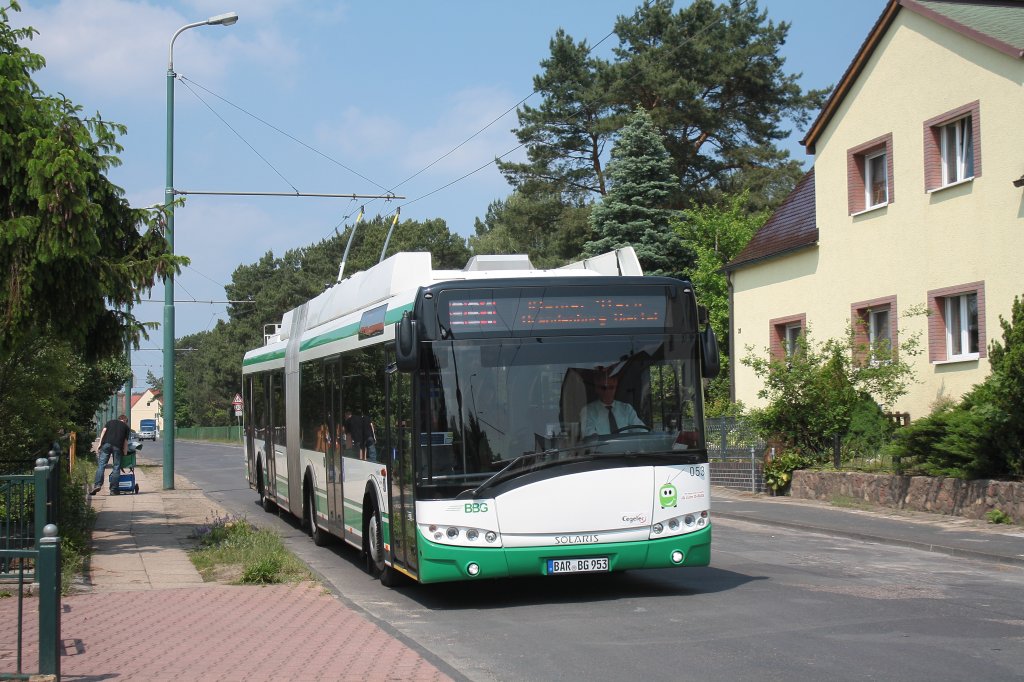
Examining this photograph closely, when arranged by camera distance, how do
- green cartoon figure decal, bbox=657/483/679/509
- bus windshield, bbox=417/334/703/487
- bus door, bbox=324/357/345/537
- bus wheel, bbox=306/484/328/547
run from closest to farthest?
bus windshield, bbox=417/334/703/487 → green cartoon figure decal, bbox=657/483/679/509 → bus door, bbox=324/357/345/537 → bus wheel, bbox=306/484/328/547

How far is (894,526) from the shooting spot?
662 inches

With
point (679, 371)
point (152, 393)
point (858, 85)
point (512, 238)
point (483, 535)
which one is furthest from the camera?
point (152, 393)

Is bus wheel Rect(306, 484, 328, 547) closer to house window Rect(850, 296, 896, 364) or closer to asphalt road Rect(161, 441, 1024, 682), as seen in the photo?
asphalt road Rect(161, 441, 1024, 682)

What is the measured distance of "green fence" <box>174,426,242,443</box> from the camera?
94.2 m

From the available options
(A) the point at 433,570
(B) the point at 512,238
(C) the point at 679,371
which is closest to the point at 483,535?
(A) the point at 433,570

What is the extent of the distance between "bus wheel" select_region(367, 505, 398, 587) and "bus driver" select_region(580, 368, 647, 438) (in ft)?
8.88

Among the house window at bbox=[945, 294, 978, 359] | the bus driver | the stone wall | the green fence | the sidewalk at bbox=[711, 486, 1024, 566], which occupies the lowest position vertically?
the green fence

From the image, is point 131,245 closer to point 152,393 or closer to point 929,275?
point 929,275

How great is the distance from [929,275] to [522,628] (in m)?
16.1

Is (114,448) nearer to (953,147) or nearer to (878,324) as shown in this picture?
(878,324)

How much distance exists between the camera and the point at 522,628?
9.29 m

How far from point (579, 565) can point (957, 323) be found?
15.0 m

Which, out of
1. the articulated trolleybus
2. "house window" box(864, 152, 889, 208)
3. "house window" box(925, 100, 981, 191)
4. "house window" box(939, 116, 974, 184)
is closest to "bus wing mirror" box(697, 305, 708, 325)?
the articulated trolleybus

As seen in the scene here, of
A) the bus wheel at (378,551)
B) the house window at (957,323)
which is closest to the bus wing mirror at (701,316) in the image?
the bus wheel at (378,551)
